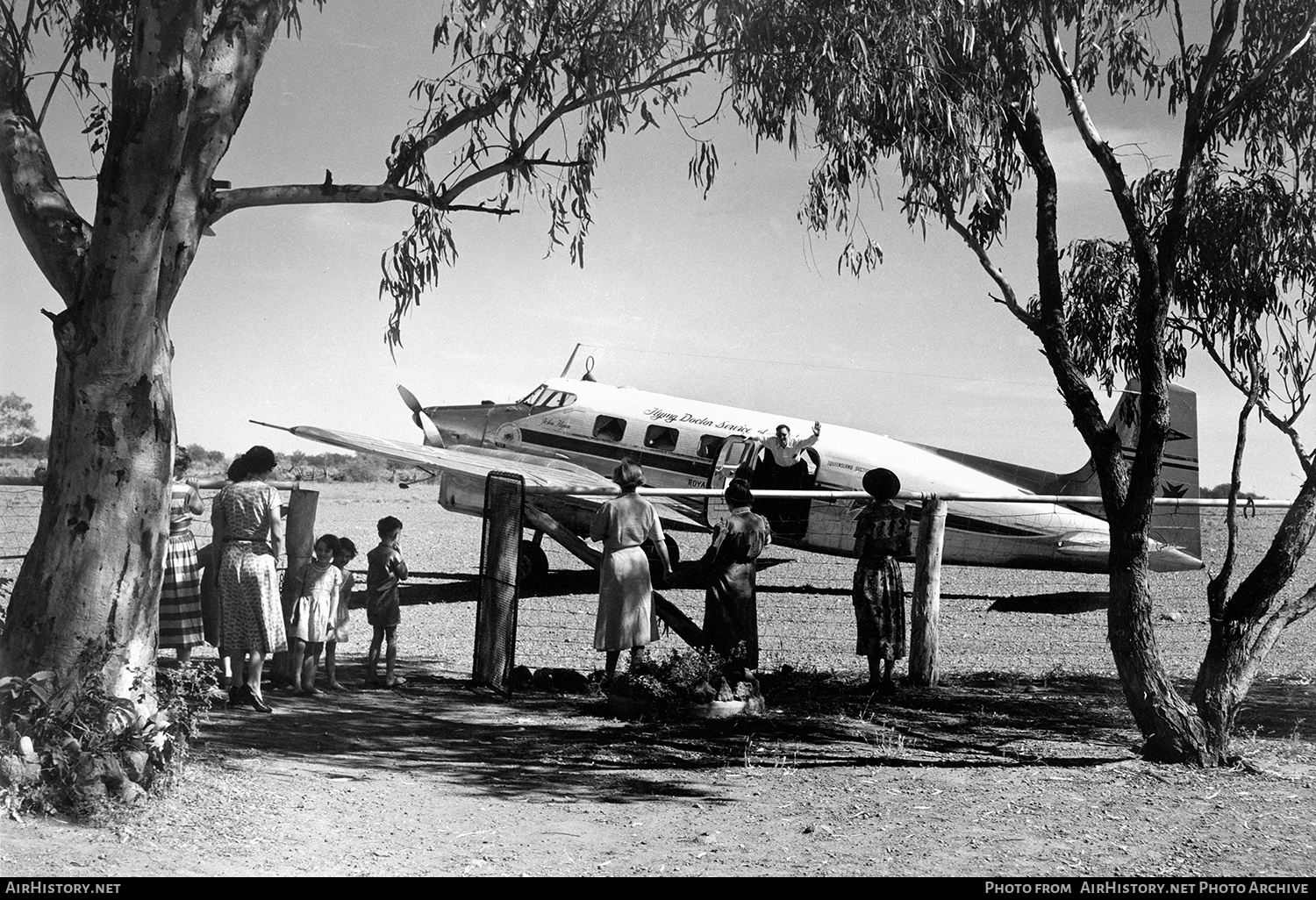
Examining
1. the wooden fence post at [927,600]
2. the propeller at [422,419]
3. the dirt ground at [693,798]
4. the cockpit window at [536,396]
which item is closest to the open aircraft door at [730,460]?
the cockpit window at [536,396]

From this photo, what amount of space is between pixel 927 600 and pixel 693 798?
362 cm

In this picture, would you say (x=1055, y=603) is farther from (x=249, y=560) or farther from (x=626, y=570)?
(x=249, y=560)

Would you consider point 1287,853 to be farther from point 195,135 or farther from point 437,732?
point 195,135

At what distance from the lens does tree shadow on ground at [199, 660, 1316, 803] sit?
19.9 feet

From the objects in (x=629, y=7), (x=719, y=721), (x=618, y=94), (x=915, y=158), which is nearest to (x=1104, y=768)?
(x=719, y=721)

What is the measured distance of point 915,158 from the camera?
658 cm

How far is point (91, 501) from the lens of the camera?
499 cm

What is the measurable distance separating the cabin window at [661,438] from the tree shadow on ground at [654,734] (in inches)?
310

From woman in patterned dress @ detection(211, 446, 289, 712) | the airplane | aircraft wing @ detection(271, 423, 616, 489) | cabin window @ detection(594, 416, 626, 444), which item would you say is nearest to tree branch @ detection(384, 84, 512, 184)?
woman in patterned dress @ detection(211, 446, 289, 712)

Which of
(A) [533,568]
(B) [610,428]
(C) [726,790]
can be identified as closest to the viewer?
(C) [726,790]

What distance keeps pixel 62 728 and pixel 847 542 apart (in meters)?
12.8

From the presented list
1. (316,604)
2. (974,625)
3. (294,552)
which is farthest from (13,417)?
(974,625)

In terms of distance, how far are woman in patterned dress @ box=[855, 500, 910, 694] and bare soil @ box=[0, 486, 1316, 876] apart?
36cm

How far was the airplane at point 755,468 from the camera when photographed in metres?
15.4
